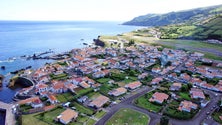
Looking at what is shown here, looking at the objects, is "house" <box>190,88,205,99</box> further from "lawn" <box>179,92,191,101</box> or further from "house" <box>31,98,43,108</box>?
"house" <box>31,98,43,108</box>

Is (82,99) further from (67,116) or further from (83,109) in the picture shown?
(67,116)

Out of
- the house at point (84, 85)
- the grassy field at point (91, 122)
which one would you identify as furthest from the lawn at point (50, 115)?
the house at point (84, 85)

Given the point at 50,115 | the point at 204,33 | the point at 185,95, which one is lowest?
the point at 50,115

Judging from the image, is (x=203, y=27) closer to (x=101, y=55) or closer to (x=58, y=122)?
(x=101, y=55)

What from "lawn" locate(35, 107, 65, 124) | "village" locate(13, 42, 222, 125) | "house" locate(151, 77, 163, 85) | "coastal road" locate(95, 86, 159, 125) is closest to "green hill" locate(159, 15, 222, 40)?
"village" locate(13, 42, 222, 125)

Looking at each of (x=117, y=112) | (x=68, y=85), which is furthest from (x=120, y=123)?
(x=68, y=85)

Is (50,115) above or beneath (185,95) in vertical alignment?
beneath

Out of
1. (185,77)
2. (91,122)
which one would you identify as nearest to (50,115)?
(91,122)
